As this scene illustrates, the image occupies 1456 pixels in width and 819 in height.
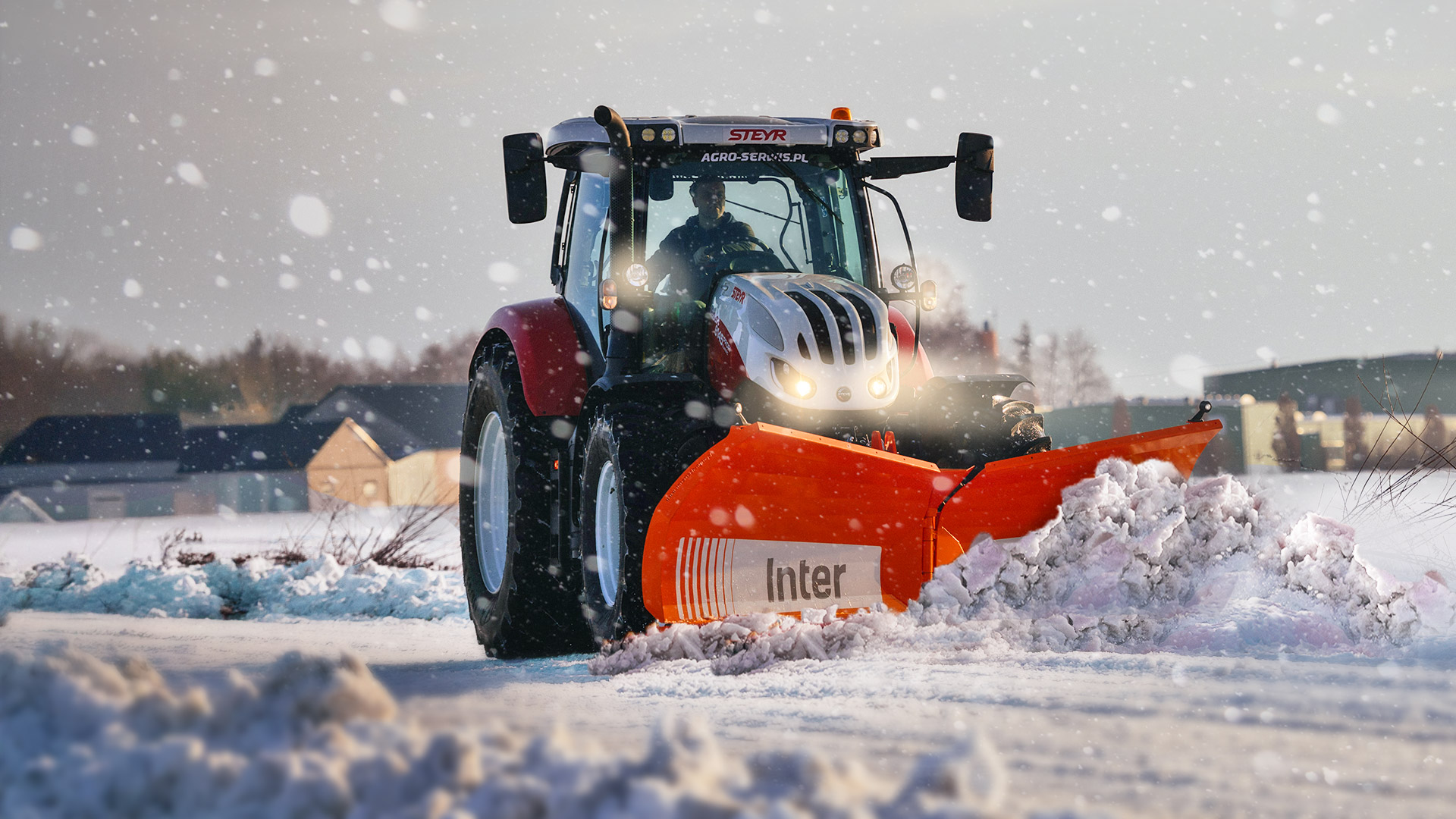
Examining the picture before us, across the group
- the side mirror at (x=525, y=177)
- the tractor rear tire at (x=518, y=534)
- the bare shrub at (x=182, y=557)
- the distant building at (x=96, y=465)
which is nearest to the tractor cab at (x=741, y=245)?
the side mirror at (x=525, y=177)

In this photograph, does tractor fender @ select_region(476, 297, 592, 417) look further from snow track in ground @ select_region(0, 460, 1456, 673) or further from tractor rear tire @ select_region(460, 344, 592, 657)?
snow track in ground @ select_region(0, 460, 1456, 673)

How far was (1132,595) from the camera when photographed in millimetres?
4637

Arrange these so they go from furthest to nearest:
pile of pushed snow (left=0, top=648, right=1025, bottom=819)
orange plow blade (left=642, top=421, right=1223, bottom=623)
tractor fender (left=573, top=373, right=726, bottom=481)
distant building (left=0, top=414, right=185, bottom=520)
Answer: distant building (left=0, top=414, right=185, bottom=520) → tractor fender (left=573, top=373, right=726, bottom=481) → orange plow blade (left=642, top=421, right=1223, bottom=623) → pile of pushed snow (left=0, top=648, right=1025, bottom=819)

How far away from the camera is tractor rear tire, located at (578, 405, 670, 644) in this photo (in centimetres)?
463

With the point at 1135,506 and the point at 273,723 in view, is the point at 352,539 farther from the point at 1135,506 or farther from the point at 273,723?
the point at 273,723

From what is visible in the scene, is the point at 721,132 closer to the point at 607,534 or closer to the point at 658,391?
the point at 658,391

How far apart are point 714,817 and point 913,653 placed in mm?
2415

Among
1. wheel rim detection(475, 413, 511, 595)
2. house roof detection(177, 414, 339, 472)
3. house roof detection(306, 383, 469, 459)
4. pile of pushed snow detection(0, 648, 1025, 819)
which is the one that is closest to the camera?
pile of pushed snow detection(0, 648, 1025, 819)

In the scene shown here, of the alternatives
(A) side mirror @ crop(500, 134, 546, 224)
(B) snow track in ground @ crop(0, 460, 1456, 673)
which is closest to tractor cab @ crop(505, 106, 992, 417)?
(A) side mirror @ crop(500, 134, 546, 224)

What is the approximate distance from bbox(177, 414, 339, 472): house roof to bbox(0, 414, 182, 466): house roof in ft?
2.89

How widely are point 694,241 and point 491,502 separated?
7.10 ft

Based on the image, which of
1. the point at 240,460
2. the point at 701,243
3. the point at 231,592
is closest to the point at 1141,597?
the point at 701,243

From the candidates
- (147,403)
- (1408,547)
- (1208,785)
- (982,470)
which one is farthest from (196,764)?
(147,403)

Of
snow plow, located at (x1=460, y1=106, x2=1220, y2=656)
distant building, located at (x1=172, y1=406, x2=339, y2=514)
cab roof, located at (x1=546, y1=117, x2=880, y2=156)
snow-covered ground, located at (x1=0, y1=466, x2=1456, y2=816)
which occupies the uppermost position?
cab roof, located at (x1=546, y1=117, x2=880, y2=156)
